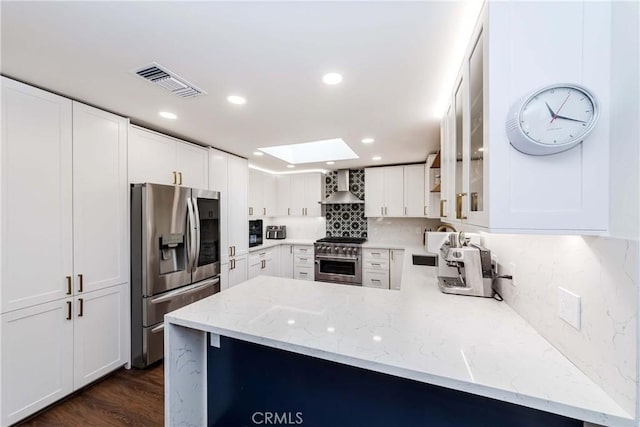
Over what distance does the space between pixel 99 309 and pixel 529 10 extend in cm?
321

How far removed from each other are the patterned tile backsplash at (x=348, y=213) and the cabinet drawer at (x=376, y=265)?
799mm

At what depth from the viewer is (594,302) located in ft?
2.69

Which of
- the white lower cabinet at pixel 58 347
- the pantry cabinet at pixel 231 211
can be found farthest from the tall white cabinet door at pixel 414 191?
the white lower cabinet at pixel 58 347

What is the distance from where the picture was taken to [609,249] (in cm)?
76

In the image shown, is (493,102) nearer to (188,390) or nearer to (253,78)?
(253,78)

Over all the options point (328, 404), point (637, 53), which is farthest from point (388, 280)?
point (637, 53)

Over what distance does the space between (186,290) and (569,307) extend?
2.97m

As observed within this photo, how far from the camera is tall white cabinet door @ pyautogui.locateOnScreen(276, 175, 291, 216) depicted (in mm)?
5211

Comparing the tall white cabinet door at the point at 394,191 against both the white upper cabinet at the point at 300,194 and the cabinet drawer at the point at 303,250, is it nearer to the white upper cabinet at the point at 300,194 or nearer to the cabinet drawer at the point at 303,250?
the white upper cabinet at the point at 300,194

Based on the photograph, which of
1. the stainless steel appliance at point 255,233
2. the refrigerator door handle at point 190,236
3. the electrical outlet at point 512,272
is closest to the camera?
the electrical outlet at point 512,272

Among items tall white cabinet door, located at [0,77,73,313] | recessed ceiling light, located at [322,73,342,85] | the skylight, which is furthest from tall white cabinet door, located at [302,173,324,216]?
tall white cabinet door, located at [0,77,73,313]

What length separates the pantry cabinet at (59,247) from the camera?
5.37 feet

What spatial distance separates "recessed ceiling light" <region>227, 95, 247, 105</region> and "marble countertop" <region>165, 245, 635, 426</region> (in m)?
1.43

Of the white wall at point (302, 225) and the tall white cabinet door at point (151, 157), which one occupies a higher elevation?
the tall white cabinet door at point (151, 157)
